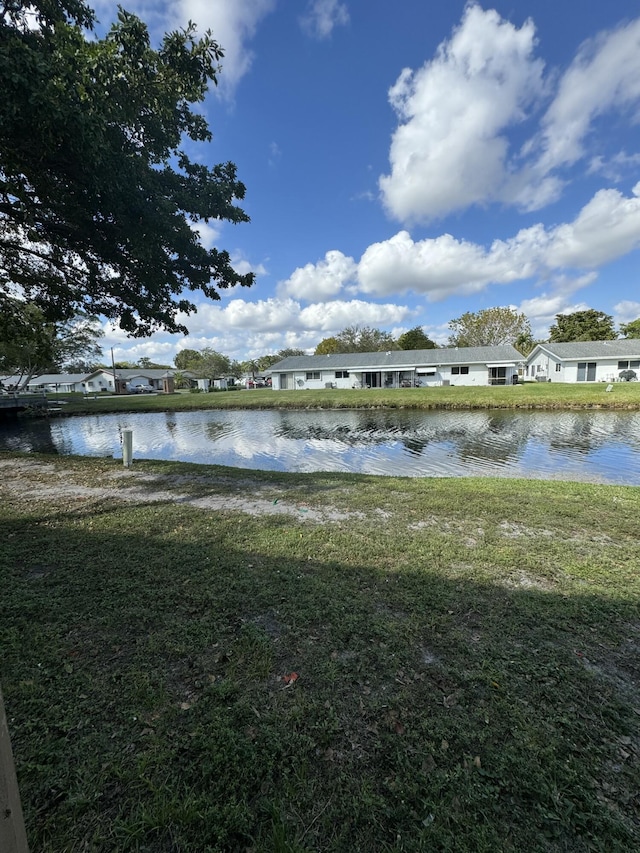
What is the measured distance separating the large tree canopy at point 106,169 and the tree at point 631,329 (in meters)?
63.7

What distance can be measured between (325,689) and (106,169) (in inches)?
265

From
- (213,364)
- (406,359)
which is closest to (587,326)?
(406,359)

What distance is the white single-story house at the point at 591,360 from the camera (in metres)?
33.8

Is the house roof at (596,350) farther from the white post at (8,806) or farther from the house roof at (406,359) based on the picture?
the white post at (8,806)

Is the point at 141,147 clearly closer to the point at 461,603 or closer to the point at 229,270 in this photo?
the point at 229,270

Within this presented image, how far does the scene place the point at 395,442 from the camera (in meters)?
14.4

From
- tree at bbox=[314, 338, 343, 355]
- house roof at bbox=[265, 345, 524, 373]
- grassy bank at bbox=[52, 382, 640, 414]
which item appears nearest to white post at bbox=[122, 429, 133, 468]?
grassy bank at bbox=[52, 382, 640, 414]

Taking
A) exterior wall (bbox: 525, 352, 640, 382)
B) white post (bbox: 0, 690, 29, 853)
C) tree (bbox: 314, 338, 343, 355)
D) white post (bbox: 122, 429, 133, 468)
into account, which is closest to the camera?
white post (bbox: 0, 690, 29, 853)

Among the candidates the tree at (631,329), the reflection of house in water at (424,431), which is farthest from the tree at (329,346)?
the reflection of house in water at (424,431)

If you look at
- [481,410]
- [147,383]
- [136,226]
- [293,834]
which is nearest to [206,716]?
[293,834]

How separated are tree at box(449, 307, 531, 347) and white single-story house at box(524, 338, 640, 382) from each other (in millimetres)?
17714

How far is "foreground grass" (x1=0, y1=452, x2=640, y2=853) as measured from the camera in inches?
64.8

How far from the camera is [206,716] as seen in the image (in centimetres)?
214

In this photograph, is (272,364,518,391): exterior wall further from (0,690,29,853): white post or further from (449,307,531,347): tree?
(0,690,29,853): white post
